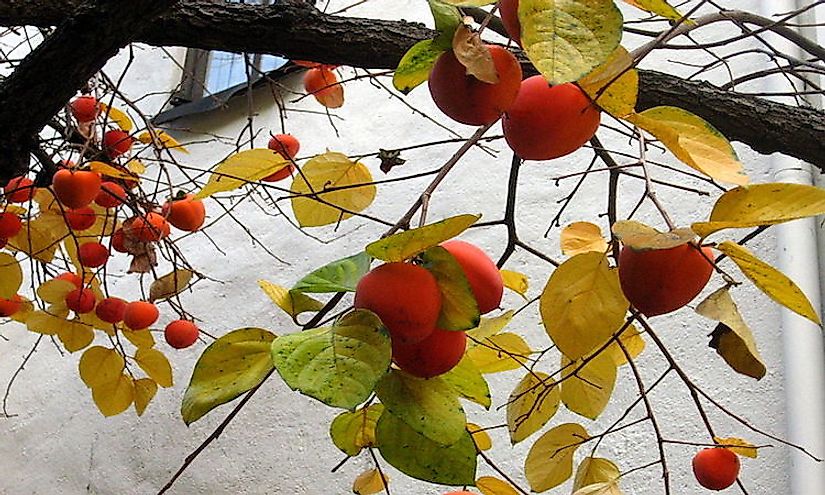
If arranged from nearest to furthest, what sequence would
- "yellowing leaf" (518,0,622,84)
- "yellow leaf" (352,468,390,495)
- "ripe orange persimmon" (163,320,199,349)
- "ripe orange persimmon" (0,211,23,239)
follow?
"yellowing leaf" (518,0,622,84), "yellow leaf" (352,468,390,495), "ripe orange persimmon" (0,211,23,239), "ripe orange persimmon" (163,320,199,349)

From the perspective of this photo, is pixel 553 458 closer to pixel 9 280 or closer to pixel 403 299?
pixel 403 299

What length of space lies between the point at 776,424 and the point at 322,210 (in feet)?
2.27

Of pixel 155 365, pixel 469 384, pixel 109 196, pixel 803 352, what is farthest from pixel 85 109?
pixel 803 352

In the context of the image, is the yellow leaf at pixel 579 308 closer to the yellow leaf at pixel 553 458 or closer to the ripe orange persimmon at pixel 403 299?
the ripe orange persimmon at pixel 403 299

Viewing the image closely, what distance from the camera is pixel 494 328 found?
59 centimetres

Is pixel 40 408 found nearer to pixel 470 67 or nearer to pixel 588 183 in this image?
pixel 588 183

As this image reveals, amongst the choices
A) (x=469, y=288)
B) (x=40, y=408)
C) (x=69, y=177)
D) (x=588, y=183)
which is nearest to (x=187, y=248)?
(x=40, y=408)

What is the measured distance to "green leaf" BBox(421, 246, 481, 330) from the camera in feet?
1.17

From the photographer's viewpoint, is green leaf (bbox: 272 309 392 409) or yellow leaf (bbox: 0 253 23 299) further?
yellow leaf (bbox: 0 253 23 299)

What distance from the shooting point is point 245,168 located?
0.53m

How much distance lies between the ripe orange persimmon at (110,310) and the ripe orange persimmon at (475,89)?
2.45 feet

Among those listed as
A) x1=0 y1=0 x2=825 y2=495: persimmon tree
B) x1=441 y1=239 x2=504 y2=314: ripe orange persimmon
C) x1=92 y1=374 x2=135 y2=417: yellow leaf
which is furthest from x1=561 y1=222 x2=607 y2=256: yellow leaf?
x1=92 y1=374 x2=135 y2=417: yellow leaf

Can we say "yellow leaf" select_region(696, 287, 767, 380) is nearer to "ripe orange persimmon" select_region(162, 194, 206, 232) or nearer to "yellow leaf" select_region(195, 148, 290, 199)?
"yellow leaf" select_region(195, 148, 290, 199)

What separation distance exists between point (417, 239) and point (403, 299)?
0.03m
